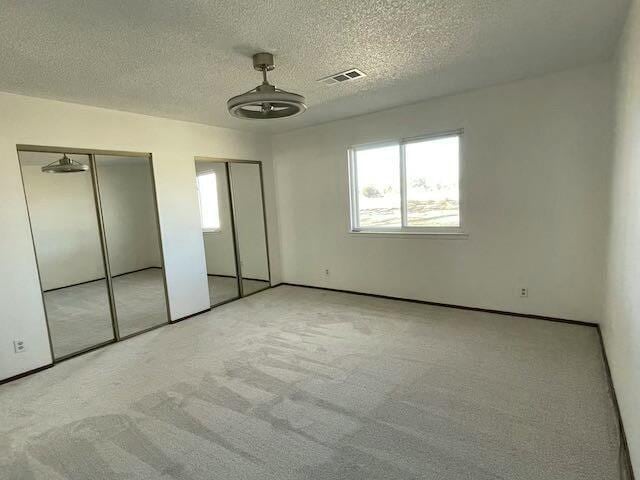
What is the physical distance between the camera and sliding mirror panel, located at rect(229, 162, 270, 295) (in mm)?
5164

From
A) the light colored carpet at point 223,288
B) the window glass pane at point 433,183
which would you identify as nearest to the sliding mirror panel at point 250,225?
the light colored carpet at point 223,288

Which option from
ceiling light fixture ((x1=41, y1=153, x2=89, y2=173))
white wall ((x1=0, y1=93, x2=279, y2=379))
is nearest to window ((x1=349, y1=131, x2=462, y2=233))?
white wall ((x1=0, y1=93, x2=279, y2=379))

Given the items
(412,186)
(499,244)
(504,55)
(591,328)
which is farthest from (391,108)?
(591,328)

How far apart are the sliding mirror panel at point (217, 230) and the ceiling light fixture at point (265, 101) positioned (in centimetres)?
213

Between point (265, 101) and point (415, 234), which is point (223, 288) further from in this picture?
point (265, 101)

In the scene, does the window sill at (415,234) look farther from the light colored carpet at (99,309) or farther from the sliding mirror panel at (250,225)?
the light colored carpet at (99,309)

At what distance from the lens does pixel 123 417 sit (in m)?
2.36

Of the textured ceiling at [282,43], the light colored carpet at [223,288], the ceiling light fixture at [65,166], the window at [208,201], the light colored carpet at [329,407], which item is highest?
the textured ceiling at [282,43]

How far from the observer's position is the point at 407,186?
173 inches

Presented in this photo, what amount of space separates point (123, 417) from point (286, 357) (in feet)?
4.19

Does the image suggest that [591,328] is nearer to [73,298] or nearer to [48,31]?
[48,31]

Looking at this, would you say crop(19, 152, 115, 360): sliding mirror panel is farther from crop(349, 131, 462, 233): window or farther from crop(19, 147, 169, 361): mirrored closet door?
crop(349, 131, 462, 233): window

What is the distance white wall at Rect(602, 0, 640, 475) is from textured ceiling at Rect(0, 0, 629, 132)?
1.33ft

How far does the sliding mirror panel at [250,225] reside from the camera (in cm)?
516
